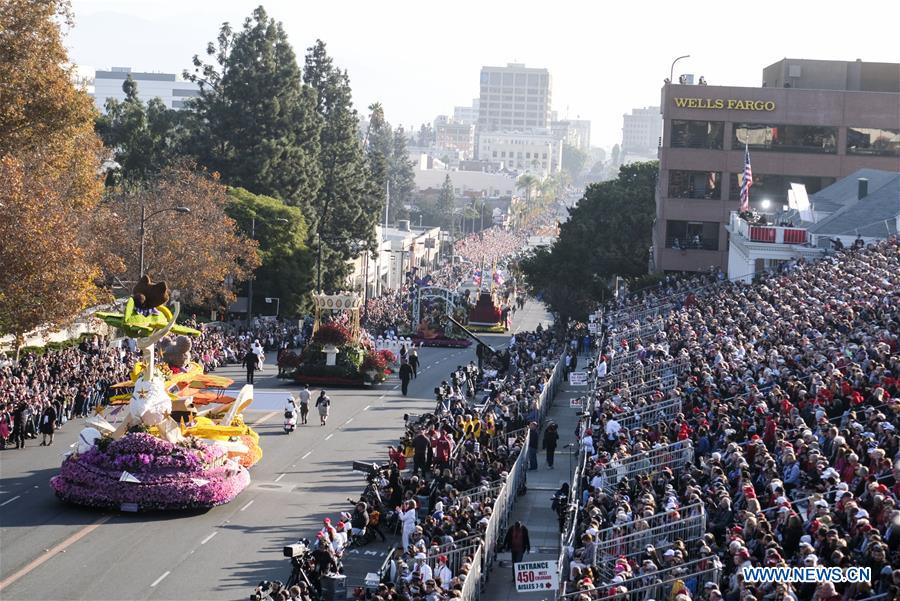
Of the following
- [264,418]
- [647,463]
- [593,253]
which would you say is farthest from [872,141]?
[647,463]

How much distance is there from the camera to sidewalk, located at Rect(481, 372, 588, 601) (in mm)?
29250

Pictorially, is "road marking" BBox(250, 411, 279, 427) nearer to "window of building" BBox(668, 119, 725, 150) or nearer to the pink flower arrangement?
the pink flower arrangement

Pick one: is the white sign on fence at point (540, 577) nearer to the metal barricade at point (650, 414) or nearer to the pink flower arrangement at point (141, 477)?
the metal barricade at point (650, 414)

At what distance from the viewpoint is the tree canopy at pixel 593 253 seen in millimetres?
92312

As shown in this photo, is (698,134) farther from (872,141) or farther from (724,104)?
(872,141)

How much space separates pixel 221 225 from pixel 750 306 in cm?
3388

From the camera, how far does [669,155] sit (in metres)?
82.0

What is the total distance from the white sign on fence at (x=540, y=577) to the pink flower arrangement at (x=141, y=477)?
12200 mm

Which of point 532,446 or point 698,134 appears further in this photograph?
point 698,134

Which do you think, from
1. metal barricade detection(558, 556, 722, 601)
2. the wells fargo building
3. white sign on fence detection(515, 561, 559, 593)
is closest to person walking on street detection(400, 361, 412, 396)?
the wells fargo building

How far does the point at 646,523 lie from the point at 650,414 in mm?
11357

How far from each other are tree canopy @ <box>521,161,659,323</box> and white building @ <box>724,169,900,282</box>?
23857 mm

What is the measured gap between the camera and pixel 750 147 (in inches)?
3177

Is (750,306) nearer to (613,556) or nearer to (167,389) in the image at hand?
(167,389)
